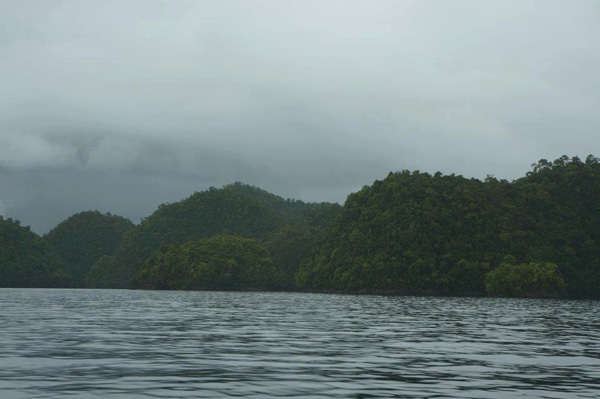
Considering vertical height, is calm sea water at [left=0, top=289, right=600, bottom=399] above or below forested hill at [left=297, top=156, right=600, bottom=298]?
below

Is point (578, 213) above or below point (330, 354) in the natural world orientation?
above

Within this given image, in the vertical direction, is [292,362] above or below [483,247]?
below

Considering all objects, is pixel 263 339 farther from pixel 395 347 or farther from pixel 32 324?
pixel 32 324

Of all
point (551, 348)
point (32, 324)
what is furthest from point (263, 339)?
point (32, 324)

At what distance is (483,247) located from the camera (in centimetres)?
18462

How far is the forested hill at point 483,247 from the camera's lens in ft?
577

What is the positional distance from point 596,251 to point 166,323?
155906mm

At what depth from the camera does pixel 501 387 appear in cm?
2172

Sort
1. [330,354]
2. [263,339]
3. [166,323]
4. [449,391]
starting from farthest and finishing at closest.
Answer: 1. [166,323]
2. [263,339]
3. [330,354]
4. [449,391]

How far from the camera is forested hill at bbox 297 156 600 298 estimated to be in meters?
176

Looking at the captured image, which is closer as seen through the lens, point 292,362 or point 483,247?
point 292,362

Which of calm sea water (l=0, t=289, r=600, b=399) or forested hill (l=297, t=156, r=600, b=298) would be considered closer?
calm sea water (l=0, t=289, r=600, b=399)

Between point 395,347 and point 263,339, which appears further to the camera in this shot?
point 263,339

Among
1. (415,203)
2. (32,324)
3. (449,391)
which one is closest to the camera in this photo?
(449,391)
